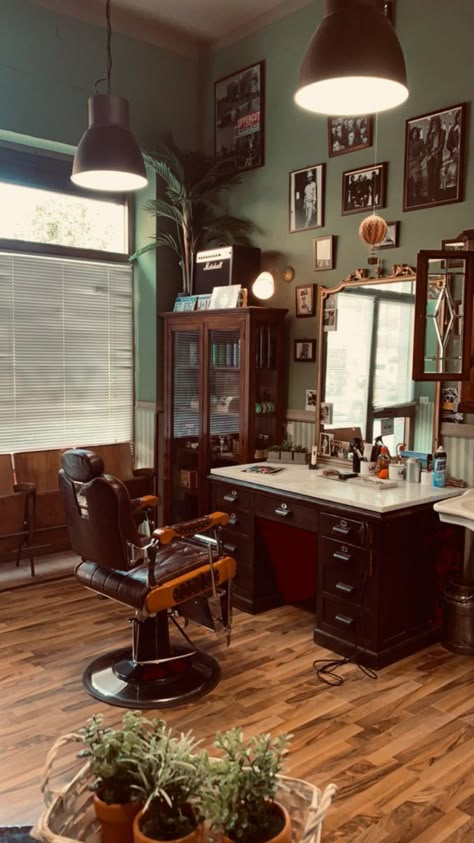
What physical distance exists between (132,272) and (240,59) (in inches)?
70.0

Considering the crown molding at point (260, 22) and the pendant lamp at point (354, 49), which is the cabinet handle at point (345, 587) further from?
the crown molding at point (260, 22)

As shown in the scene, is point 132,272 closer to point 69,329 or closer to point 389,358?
point 69,329

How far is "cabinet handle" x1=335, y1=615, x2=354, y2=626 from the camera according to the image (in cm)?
351

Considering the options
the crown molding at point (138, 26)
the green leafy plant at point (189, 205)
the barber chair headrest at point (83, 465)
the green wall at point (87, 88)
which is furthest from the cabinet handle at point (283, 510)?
the crown molding at point (138, 26)

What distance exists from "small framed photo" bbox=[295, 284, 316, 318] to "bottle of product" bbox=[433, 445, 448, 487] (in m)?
1.37

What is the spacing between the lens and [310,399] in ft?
15.3

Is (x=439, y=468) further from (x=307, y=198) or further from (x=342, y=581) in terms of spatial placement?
(x=307, y=198)

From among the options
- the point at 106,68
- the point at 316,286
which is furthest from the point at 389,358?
the point at 106,68

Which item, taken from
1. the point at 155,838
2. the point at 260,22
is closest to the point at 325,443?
the point at 260,22

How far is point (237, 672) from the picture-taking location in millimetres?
3396

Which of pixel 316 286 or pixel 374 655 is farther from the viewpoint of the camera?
pixel 316 286

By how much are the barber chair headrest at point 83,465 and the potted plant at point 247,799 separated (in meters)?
1.72

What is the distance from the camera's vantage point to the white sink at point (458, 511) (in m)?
3.09

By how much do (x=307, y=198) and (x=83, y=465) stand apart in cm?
253
